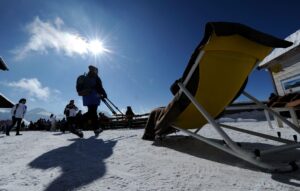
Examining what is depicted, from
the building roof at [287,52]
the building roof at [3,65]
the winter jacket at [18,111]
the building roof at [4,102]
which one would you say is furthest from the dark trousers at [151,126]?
the building roof at [3,65]

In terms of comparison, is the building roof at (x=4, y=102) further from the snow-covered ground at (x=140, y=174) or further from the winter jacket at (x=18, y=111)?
the snow-covered ground at (x=140, y=174)

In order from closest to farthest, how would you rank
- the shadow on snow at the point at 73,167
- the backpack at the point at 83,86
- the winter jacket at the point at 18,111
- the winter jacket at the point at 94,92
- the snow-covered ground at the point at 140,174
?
1. the snow-covered ground at the point at 140,174
2. the shadow on snow at the point at 73,167
3. the backpack at the point at 83,86
4. the winter jacket at the point at 94,92
5. the winter jacket at the point at 18,111

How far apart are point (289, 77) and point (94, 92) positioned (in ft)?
22.0

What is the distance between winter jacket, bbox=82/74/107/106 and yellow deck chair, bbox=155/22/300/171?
8.94ft

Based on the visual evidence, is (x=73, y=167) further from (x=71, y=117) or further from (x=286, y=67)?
(x=286, y=67)

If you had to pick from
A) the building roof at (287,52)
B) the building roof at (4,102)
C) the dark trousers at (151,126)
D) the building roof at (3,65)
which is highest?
the building roof at (3,65)

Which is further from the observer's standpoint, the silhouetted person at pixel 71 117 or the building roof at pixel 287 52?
the building roof at pixel 287 52

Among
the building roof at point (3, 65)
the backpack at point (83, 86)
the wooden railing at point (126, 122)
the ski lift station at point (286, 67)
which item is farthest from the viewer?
the wooden railing at point (126, 122)

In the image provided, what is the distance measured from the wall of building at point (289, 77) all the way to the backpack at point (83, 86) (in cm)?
678

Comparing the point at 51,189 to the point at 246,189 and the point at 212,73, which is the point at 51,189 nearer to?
the point at 246,189

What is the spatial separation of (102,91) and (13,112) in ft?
18.8

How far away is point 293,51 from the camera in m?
6.52

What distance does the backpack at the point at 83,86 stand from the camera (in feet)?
17.7

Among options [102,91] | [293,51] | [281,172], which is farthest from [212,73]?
[293,51]
